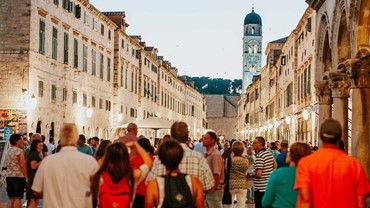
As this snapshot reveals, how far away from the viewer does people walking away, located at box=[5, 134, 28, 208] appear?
13398 millimetres

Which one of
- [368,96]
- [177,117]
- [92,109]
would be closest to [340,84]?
[368,96]

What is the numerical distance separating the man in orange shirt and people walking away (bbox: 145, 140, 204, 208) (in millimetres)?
1003

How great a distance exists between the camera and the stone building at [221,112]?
14150cm

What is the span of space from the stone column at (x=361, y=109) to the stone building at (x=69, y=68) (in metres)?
18.1

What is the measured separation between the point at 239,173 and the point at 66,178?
6.58 metres

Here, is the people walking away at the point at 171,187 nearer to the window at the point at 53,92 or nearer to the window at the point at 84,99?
the window at the point at 53,92

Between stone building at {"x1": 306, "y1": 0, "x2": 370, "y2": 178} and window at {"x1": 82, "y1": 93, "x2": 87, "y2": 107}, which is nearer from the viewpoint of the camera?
stone building at {"x1": 306, "y1": 0, "x2": 370, "y2": 178}

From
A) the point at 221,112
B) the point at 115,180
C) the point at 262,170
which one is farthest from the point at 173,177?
the point at 221,112

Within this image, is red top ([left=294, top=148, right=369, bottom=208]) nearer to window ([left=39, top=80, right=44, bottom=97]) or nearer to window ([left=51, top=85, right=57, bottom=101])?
window ([left=39, top=80, right=44, bottom=97])

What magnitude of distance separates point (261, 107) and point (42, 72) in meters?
52.1

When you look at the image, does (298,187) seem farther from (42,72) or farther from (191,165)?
(42,72)

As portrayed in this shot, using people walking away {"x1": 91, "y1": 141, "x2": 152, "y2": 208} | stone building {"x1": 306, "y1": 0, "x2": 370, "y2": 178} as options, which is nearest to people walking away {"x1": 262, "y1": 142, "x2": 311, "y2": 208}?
people walking away {"x1": 91, "y1": 141, "x2": 152, "y2": 208}

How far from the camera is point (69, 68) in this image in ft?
123

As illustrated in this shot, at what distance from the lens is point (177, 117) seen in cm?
9344
